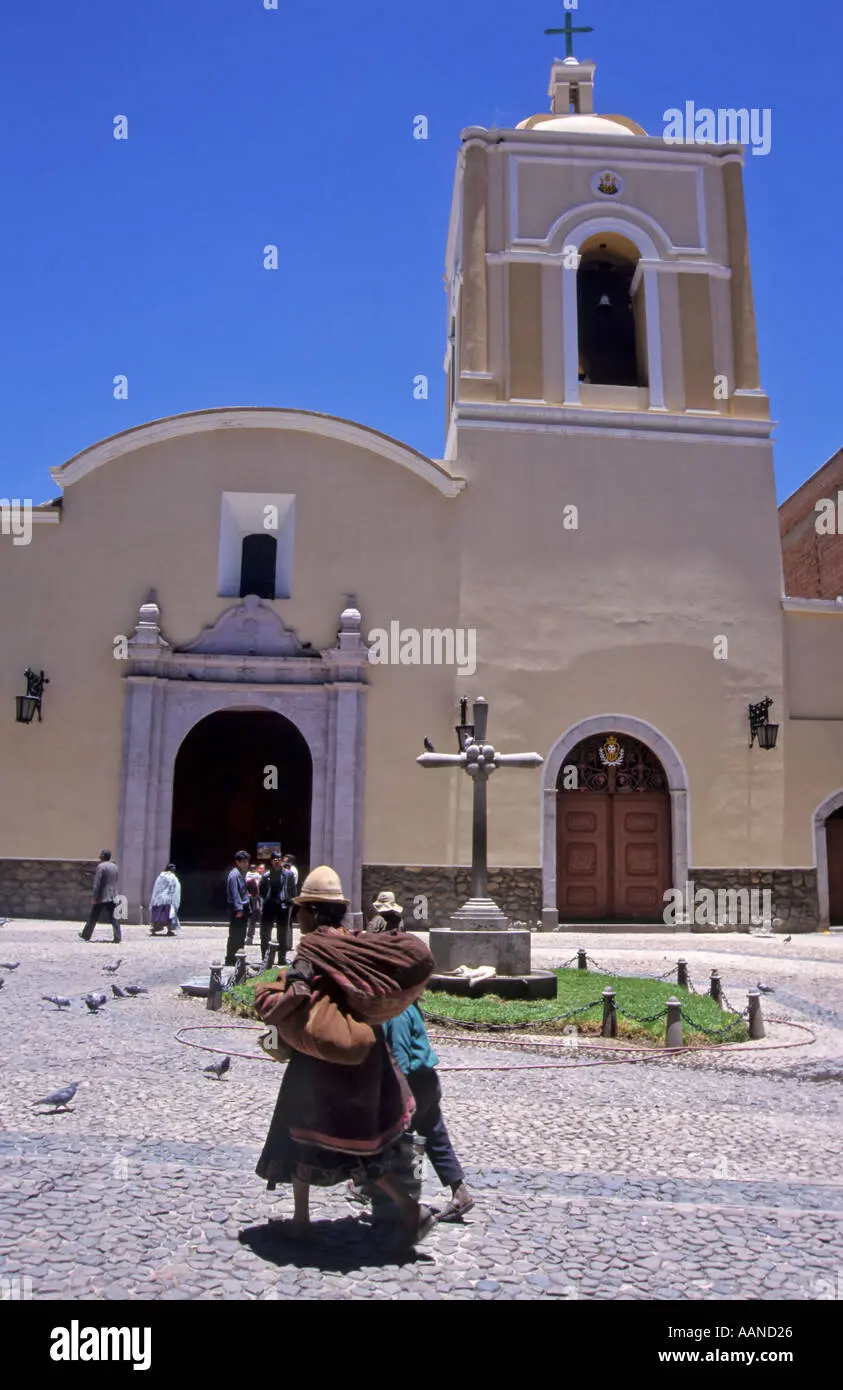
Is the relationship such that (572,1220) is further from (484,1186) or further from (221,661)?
(221,661)

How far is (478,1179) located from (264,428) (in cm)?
1738

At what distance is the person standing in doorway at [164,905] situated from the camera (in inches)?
671

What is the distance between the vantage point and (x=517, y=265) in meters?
21.5

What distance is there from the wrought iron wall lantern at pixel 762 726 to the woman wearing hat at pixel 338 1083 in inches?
642

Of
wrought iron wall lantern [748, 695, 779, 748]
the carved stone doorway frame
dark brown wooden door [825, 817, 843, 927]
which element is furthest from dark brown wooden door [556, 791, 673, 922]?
the carved stone doorway frame

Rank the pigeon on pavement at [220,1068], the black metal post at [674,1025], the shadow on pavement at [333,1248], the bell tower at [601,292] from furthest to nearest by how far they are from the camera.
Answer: the bell tower at [601,292] → the black metal post at [674,1025] → the pigeon on pavement at [220,1068] → the shadow on pavement at [333,1248]

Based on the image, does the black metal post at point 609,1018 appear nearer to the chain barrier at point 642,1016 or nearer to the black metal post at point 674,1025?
the chain barrier at point 642,1016

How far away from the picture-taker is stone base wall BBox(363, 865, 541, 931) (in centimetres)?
1877

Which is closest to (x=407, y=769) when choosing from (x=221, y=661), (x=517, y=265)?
(x=221, y=661)

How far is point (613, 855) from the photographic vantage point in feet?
A: 64.5

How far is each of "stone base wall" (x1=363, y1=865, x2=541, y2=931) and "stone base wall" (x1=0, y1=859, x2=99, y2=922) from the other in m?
4.95

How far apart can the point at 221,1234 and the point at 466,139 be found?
2253 centimetres

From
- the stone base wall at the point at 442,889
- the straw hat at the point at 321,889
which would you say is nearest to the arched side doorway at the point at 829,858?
the stone base wall at the point at 442,889

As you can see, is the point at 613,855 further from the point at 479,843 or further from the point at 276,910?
the point at 276,910
